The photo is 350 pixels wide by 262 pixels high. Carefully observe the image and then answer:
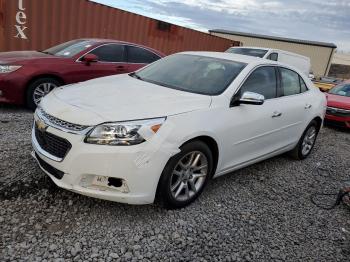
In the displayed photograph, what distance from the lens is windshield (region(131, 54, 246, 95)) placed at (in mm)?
4121

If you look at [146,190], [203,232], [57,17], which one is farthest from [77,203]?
[57,17]

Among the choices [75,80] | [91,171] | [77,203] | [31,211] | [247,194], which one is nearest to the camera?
[91,171]

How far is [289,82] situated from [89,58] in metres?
3.74

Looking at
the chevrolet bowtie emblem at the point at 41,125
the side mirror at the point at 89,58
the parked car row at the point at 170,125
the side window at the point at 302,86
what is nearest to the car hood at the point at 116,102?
the parked car row at the point at 170,125

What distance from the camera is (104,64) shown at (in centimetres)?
736

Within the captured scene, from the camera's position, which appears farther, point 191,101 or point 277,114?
point 277,114

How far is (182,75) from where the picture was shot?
4422 millimetres

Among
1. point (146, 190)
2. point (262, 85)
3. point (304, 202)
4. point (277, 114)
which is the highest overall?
point (262, 85)

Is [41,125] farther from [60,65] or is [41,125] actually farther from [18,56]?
[18,56]

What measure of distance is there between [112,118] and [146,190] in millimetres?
701

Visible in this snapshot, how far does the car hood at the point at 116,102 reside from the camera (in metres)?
3.22

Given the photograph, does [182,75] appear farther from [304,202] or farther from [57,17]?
[57,17]

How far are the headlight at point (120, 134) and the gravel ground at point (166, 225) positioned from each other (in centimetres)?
78

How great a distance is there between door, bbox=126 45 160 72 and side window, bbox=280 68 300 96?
11.8 feet
